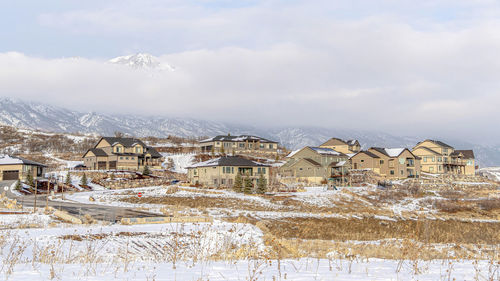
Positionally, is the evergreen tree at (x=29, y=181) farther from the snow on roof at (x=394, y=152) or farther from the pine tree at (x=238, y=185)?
the snow on roof at (x=394, y=152)

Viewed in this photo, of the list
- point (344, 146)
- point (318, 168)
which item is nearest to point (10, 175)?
point (318, 168)

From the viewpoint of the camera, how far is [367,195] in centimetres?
6247

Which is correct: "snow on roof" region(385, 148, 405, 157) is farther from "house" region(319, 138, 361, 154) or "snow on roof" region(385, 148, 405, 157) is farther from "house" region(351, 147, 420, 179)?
"house" region(319, 138, 361, 154)

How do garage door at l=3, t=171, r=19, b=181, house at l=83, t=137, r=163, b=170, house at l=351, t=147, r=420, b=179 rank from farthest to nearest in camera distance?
1. house at l=351, t=147, r=420, b=179
2. house at l=83, t=137, r=163, b=170
3. garage door at l=3, t=171, r=19, b=181

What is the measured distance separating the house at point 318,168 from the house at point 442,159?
104 feet

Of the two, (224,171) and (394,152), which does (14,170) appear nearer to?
(224,171)

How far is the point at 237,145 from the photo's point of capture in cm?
10975

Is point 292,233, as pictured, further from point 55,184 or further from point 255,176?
point 55,184

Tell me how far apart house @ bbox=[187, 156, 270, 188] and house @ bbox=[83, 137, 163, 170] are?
2162 centimetres

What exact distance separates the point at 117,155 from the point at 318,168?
41.5m

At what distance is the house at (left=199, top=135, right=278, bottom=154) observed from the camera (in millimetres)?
106562

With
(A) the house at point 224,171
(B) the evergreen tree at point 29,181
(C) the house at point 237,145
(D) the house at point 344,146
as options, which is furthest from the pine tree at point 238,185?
(D) the house at point 344,146

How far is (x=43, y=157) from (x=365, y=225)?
83636mm

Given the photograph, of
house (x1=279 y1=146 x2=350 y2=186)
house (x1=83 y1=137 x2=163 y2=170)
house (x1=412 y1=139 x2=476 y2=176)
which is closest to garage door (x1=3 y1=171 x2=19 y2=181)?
house (x1=83 y1=137 x2=163 y2=170)
